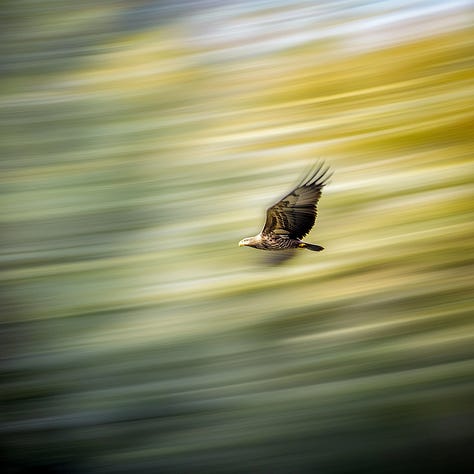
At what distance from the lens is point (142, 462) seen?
218cm

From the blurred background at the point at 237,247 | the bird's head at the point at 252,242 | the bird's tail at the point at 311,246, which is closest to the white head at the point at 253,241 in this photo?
the bird's head at the point at 252,242

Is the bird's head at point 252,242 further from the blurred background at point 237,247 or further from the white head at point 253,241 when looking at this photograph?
the blurred background at point 237,247

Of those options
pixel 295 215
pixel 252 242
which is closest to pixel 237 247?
pixel 252 242

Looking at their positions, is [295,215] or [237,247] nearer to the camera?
[295,215]

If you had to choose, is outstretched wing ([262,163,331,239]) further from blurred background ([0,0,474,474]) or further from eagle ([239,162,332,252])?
blurred background ([0,0,474,474])

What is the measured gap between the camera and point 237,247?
7.85ft

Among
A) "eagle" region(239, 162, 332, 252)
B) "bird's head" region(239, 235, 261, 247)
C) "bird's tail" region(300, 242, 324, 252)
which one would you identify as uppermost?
"eagle" region(239, 162, 332, 252)

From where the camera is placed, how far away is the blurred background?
7.08 ft

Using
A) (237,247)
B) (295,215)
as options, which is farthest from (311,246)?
(237,247)

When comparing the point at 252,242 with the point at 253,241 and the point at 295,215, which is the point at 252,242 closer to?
the point at 253,241

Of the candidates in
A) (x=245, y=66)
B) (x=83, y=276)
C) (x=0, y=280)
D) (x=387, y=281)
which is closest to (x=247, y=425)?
(x=387, y=281)

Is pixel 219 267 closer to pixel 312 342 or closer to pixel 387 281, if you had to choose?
pixel 312 342

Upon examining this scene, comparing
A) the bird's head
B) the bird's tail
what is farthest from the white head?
the bird's tail

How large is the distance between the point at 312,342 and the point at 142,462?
2.16 ft
